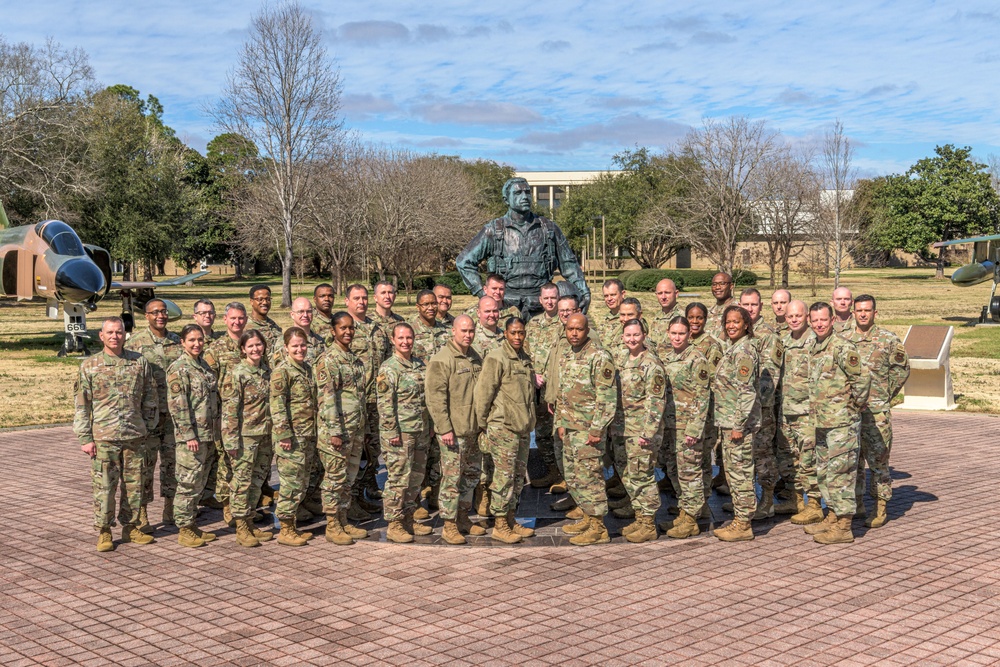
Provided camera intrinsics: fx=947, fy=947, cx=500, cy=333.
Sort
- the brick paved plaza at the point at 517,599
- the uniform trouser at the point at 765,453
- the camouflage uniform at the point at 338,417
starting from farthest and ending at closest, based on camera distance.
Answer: the uniform trouser at the point at 765,453
the camouflage uniform at the point at 338,417
the brick paved plaza at the point at 517,599

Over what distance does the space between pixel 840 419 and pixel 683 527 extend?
1.49m

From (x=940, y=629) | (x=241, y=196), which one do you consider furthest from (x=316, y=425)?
(x=241, y=196)

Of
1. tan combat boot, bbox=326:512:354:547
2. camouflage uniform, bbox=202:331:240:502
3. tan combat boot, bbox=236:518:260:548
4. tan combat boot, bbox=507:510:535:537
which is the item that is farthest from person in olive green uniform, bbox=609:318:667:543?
camouflage uniform, bbox=202:331:240:502

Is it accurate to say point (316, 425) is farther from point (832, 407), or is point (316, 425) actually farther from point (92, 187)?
point (92, 187)

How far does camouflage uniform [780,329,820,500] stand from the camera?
25.5 ft

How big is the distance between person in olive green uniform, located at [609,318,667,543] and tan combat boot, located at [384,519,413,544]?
172 centimetres

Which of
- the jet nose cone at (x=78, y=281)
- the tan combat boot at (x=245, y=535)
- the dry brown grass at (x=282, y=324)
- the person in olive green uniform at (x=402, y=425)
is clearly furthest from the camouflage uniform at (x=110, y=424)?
the jet nose cone at (x=78, y=281)

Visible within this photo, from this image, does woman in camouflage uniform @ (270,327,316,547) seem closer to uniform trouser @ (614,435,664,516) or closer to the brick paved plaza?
the brick paved plaza

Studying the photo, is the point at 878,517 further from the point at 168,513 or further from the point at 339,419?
the point at 168,513

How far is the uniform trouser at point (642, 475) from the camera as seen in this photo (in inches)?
289

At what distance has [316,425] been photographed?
293 inches

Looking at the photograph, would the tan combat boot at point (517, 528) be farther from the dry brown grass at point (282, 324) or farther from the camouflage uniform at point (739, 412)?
the dry brown grass at point (282, 324)

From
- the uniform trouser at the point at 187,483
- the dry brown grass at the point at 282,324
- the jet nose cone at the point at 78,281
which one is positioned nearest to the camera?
the uniform trouser at the point at 187,483

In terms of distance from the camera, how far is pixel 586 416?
732 cm
